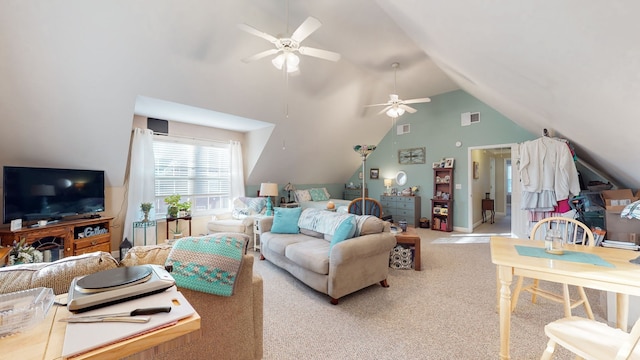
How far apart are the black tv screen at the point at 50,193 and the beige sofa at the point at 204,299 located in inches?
119

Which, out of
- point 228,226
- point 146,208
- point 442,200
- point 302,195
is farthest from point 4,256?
point 442,200

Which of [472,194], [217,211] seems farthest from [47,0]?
[472,194]

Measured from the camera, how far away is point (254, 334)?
164 centimetres

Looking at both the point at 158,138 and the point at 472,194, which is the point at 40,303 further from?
the point at 472,194

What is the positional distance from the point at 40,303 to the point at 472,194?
6684 mm

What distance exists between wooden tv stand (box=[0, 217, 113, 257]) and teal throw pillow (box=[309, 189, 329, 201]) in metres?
4.29

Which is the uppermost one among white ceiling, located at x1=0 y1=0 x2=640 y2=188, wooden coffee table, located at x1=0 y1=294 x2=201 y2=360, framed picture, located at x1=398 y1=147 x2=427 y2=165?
white ceiling, located at x1=0 y1=0 x2=640 y2=188

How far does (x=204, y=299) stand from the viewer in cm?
138

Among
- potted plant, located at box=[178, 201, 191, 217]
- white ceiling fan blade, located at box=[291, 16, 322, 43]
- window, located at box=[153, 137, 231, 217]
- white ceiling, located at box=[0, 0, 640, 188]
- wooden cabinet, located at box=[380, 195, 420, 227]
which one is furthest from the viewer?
wooden cabinet, located at box=[380, 195, 420, 227]

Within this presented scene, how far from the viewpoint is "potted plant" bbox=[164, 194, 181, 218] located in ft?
14.5

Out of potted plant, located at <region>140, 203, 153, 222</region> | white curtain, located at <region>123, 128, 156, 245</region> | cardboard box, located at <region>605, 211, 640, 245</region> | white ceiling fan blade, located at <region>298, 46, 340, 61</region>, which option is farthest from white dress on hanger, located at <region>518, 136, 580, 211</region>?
white curtain, located at <region>123, 128, 156, 245</region>

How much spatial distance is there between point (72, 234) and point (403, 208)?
20.4 feet

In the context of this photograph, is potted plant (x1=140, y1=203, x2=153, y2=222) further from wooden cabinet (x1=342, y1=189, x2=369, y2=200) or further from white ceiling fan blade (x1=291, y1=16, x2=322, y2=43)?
wooden cabinet (x1=342, y1=189, x2=369, y2=200)

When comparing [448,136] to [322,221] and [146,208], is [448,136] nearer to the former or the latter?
[322,221]
